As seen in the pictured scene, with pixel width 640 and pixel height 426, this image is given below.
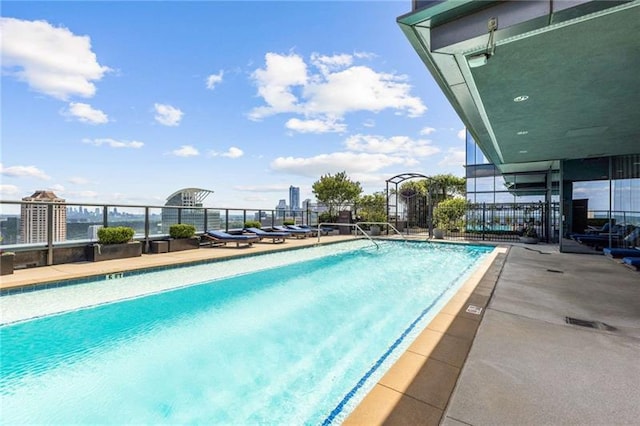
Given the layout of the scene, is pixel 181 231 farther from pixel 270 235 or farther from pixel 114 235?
pixel 270 235

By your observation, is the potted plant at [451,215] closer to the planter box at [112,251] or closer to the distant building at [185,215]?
the distant building at [185,215]

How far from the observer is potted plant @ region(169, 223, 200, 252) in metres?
8.73

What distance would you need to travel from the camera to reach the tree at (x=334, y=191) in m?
20.7

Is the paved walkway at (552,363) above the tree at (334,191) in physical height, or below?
below

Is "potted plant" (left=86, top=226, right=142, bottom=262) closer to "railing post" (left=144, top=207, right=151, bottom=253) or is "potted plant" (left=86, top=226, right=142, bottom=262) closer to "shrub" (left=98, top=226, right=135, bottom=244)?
"shrub" (left=98, top=226, right=135, bottom=244)

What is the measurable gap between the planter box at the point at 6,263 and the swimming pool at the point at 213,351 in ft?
3.83

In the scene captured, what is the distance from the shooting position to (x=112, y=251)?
23.2 ft

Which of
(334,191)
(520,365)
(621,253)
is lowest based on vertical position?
(520,365)

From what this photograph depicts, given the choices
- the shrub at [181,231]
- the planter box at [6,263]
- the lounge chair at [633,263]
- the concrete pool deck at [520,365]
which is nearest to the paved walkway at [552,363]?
the concrete pool deck at [520,365]

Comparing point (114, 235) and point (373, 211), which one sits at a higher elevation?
point (373, 211)

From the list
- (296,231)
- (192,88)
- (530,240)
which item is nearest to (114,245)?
(296,231)

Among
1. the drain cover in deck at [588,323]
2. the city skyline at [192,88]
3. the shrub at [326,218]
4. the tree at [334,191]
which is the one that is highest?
the city skyline at [192,88]

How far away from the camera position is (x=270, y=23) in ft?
28.9

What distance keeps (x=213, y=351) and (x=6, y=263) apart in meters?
4.84
